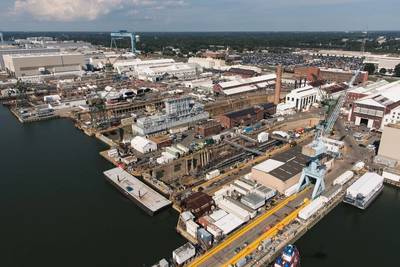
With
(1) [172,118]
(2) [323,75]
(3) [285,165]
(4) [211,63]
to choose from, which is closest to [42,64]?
(4) [211,63]

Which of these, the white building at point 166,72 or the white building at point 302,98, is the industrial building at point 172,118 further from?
the white building at point 166,72

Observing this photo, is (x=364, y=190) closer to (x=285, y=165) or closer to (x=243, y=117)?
(x=285, y=165)

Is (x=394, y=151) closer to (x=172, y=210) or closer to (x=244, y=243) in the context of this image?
(x=244, y=243)

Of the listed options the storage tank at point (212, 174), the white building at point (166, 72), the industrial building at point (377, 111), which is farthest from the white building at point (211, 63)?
the storage tank at point (212, 174)

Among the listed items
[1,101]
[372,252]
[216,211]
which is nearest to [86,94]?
[1,101]

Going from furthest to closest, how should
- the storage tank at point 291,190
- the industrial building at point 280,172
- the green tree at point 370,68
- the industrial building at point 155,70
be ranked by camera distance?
the green tree at point 370,68, the industrial building at point 155,70, the industrial building at point 280,172, the storage tank at point 291,190

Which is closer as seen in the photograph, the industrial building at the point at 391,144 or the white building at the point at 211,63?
the industrial building at the point at 391,144

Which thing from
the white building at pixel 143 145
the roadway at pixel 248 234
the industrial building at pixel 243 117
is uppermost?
the industrial building at pixel 243 117
